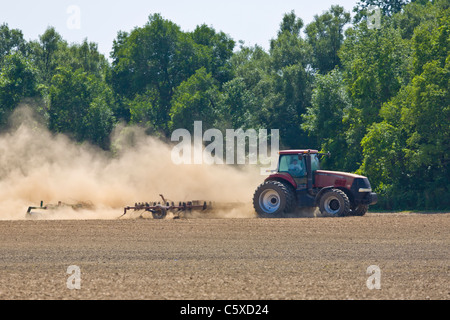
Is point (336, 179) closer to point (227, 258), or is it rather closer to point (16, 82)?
point (227, 258)

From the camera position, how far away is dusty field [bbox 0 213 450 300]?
42.2 ft

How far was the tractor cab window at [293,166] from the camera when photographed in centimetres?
2848

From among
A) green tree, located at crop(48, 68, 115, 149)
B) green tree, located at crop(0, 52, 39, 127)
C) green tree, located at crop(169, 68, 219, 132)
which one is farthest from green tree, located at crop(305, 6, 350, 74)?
green tree, located at crop(0, 52, 39, 127)

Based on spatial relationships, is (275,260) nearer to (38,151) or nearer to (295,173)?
(295,173)

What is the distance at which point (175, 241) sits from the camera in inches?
824

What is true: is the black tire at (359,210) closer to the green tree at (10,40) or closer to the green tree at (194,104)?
the green tree at (194,104)

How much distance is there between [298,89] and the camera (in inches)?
2462

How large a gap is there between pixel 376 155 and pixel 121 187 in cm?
1432

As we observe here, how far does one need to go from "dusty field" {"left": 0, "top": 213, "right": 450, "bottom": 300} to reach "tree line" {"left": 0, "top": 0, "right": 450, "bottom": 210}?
42.8ft

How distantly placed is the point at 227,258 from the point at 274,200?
11788 millimetres

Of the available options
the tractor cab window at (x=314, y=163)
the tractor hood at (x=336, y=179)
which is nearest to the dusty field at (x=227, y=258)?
the tractor hood at (x=336, y=179)

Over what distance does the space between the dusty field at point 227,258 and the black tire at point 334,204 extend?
97 centimetres

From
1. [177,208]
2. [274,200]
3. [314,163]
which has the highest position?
[314,163]

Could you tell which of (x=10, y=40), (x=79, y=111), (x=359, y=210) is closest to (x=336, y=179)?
(x=359, y=210)
